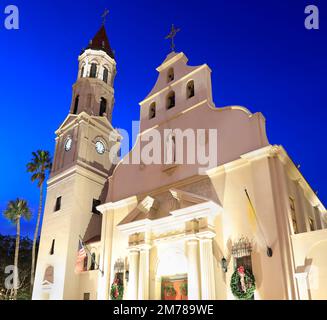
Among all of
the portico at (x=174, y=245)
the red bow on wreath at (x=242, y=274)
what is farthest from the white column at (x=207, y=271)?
the red bow on wreath at (x=242, y=274)

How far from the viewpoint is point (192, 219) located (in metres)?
18.1

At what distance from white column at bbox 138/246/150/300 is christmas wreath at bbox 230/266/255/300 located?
514 cm

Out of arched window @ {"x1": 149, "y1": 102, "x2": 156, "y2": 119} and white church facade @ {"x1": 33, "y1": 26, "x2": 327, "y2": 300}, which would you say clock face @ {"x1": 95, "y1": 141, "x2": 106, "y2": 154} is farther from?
arched window @ {"x1": 149, "y1": 102, "x2": 156, "y2": 119}

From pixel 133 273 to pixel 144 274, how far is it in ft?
2.50

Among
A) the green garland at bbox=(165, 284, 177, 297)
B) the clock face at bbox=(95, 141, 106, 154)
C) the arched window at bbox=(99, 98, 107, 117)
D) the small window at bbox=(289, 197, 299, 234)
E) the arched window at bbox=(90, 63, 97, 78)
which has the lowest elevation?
the green garland at bbox=(165, 284, 177, 297)

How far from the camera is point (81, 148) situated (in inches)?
1226

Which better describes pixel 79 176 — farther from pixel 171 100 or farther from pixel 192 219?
pixel 192 219

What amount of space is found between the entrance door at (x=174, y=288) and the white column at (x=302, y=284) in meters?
5.77

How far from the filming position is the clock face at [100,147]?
32844 mm

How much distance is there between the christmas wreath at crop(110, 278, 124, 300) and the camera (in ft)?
64.8

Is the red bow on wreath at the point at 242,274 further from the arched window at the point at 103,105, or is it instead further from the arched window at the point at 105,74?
the arched window at the point at 105,74

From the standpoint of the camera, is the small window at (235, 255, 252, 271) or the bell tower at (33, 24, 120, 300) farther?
the bell tower at (33, 24, 120, 300)

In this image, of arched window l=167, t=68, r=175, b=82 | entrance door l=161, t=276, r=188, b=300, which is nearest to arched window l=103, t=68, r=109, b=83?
arched window l=167, t=68, r=175, b=82
